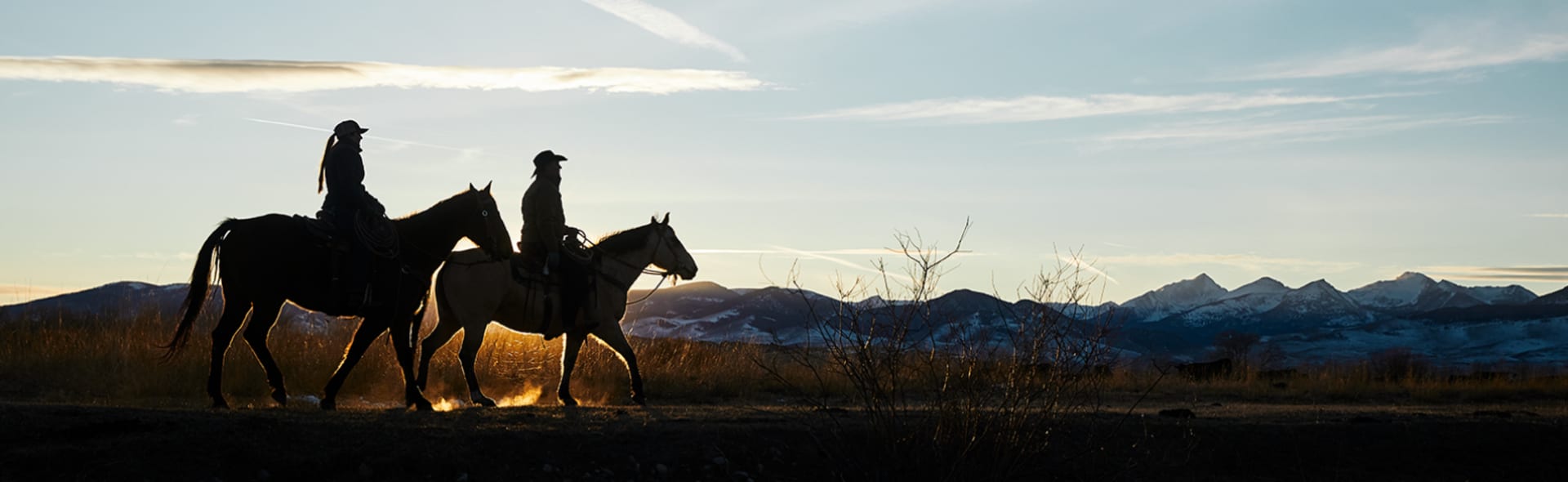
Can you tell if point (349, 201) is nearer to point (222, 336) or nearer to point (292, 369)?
point (222, 336)

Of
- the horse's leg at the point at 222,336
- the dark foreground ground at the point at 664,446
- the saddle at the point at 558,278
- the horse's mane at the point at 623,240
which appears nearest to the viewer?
the dark foreground ground at the point at 664,446

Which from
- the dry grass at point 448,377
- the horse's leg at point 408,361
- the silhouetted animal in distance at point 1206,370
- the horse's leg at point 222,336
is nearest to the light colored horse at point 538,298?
the horse's leg at point 408,361

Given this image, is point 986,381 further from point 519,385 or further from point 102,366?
point 102,366

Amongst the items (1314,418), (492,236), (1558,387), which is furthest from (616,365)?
(1558,387)

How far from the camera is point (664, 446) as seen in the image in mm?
9633

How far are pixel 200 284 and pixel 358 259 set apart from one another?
122 centimetres

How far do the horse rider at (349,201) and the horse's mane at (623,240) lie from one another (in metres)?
3.20

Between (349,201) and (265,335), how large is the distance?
1.25 meters

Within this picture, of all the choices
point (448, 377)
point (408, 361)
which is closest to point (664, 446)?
point (408, 361)

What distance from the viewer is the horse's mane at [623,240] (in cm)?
1477

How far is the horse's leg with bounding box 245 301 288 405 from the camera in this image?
11531 millimetres

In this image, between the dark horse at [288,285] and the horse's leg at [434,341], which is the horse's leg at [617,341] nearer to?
the horse's leg at [434,341]

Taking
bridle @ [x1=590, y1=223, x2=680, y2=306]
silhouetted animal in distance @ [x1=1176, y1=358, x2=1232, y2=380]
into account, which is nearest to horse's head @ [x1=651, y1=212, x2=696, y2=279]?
bridle @ [x1=590, y1=223, x2=680, y2=306]

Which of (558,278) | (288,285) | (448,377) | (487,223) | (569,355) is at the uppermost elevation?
(487,223)
